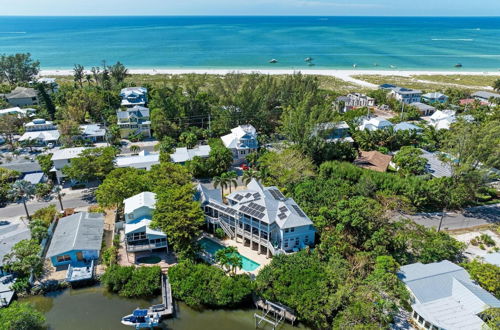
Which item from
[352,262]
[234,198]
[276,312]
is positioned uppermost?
[234,198]

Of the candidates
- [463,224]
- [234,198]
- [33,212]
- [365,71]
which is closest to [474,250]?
[463,224]

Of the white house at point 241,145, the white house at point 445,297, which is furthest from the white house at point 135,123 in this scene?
the white house at point 445,297

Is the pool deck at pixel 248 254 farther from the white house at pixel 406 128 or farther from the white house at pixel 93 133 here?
the white house at pixel 406 128

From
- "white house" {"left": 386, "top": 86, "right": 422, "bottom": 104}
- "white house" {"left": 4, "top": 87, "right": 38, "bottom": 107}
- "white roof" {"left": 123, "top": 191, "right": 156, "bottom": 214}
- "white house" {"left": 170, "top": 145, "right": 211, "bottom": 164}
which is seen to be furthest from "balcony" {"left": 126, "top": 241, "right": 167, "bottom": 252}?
"white house" {"left": 386, "top": 86, "right": 422, "bottom": 104}

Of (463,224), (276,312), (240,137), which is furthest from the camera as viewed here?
(240,137)

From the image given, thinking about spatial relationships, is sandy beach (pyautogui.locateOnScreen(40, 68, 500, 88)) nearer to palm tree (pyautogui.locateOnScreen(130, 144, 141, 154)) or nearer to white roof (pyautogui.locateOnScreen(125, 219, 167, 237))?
palm tree (pyautogui.locateOnScreen(130, 144, 141, 154))

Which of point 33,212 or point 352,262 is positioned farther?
point 33,212

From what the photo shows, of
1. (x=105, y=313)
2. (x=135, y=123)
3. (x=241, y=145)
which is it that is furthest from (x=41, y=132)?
(x=105, y=313)

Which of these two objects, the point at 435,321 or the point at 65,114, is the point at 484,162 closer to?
the point at 435,321
